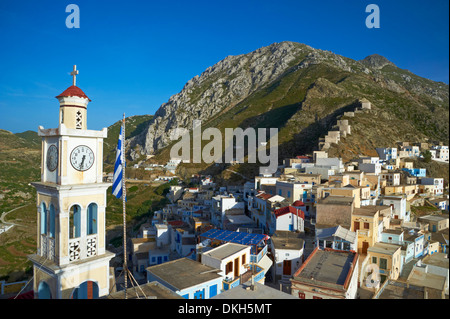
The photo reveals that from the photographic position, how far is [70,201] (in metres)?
6.07

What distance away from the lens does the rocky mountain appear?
223 ft

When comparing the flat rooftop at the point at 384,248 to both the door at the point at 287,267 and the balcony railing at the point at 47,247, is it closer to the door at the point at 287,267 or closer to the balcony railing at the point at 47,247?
the door at the point at 287,267

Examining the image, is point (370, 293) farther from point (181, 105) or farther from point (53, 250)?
point (181, 105)

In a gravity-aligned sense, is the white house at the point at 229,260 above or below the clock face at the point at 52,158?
below

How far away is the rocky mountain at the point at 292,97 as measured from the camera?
67.9 meters

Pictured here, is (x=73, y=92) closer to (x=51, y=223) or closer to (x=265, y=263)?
(x=51, y=223)

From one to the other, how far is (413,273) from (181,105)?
360ft

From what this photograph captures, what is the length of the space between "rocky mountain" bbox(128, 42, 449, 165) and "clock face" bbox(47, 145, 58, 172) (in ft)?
189

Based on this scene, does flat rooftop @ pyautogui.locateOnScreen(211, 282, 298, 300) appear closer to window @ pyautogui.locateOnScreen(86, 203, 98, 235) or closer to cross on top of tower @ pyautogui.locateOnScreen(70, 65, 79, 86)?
window @ pyautogui.locateOnScreen(86, 203, 98, 235)

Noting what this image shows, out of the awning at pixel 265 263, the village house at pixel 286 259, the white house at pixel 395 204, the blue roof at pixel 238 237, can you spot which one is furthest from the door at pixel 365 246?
the white house at pixel 395 204

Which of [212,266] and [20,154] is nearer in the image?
[212,266]

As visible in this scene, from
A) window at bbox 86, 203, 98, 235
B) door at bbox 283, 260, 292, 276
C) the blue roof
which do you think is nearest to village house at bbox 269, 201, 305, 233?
the blue roof

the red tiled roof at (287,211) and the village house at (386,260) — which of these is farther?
the red tiled roof at (287,211)
